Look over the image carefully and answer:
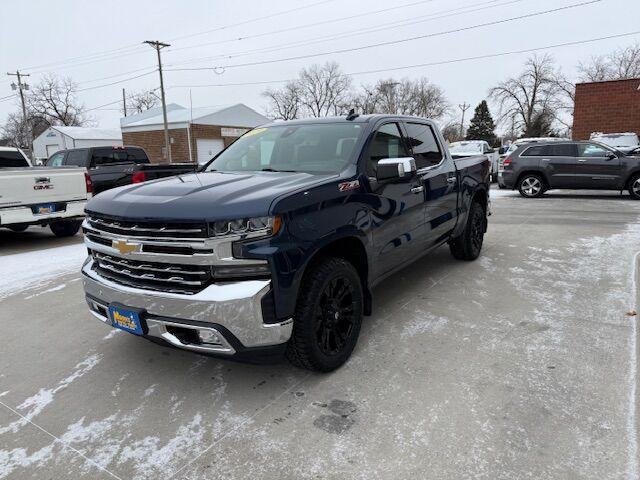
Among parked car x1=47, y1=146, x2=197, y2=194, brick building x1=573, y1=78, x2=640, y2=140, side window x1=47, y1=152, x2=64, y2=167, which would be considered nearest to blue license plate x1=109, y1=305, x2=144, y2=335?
parked car x1=47, y1=146, x2=197, y2=194

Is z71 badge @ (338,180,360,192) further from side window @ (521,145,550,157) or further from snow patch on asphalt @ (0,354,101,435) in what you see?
side window @ (521,145,550,157)

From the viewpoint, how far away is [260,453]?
247 cm

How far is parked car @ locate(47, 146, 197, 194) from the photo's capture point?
11.0m

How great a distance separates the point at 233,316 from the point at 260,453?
738mm

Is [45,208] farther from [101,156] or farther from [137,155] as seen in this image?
[137,155]

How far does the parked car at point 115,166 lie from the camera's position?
10984 millimetres

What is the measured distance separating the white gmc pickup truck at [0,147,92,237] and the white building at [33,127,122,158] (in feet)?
135

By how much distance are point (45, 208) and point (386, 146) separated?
6.23m

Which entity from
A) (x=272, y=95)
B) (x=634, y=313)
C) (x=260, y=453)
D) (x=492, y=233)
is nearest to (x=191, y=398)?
(x=260, y=453)

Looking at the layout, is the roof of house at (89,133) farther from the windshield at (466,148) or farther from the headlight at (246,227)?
the headlight at (246,227)

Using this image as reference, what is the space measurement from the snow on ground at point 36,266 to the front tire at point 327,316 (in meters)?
4.13

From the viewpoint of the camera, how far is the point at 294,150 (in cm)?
400

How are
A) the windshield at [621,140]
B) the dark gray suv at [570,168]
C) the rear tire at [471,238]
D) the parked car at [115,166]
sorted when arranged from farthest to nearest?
1. the windshield at [621,140]
2. the dark gray suv at [570,168]
3. the parked car at [115,166]
4. the rear tire at [471,238]

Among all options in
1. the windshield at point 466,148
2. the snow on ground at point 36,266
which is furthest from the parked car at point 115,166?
the windshield at point 466,148
